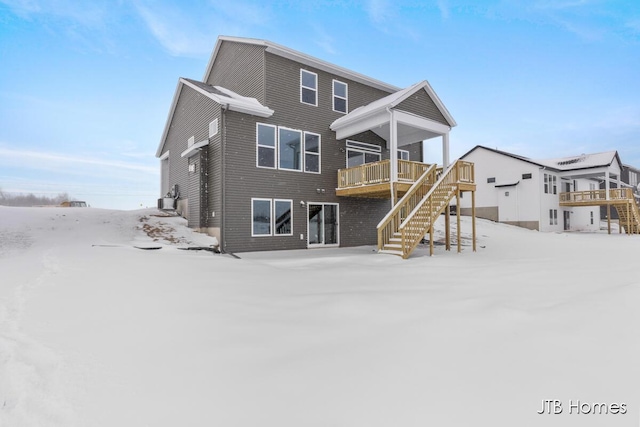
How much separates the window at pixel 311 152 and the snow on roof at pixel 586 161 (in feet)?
71.5

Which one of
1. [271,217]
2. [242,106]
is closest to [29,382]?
[271,217]

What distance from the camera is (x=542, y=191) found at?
79.0 ft

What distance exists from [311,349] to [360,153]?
1294 cm

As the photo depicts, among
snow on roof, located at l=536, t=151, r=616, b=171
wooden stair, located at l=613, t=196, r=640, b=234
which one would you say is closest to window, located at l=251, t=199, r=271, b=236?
snow on roof, located at l=536, t=151, r=616, b=171

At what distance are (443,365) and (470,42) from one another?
29.2m

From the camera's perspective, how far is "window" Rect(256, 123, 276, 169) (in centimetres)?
1234

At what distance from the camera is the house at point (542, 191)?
929 inches

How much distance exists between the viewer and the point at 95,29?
17531mm

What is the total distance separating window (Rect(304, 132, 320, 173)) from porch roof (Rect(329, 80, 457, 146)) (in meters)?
1.08

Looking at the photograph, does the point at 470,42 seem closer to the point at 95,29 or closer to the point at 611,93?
the point at 95,29

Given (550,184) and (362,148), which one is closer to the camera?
(362,148)

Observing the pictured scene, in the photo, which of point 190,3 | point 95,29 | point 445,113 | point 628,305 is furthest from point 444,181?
point 95,29

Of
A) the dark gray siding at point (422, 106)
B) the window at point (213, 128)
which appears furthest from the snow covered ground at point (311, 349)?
the dark gray siding at point (422, 106)

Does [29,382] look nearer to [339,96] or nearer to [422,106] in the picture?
[422,106]
